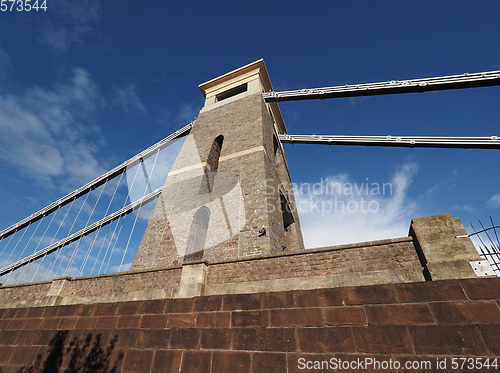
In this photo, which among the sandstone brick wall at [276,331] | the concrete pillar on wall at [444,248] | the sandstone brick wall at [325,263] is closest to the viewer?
the sandstone brick wall at [276,331]

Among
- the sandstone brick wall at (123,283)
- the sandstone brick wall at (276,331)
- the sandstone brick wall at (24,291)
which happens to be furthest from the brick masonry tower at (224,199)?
the sandstone brick wall at (24,291)

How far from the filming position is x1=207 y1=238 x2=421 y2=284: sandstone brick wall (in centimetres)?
436

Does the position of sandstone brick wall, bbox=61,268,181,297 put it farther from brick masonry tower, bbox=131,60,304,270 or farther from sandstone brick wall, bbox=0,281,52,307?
sandstone brick wall, bbox=0,281,52,307

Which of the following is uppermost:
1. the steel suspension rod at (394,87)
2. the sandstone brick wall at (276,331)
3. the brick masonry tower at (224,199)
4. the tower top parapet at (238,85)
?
the tower top parapet at (238,85)

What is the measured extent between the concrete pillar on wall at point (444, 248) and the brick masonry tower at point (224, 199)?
8.19 ft

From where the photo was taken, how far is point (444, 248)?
3.48 m

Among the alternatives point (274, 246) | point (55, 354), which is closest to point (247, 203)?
point (274, 246)

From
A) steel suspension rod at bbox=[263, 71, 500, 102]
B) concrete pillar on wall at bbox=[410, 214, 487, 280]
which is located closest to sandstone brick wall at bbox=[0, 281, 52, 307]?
concrete pillar on wall at bbox=[410, 214, 487, 280]

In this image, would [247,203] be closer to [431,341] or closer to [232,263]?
[232,263]

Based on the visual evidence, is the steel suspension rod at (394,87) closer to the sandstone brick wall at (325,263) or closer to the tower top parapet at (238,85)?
the tower top parapet at (238,85)

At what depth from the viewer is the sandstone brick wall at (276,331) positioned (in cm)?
226

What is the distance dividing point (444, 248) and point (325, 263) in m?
2.03

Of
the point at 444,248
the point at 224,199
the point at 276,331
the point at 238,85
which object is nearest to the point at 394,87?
the point at 238,85

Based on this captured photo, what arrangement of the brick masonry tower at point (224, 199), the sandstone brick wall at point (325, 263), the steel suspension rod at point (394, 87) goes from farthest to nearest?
the steel suspension rod at point (394, 87)
the brick masonry tower at point (224, 199)
the sandstone brick wall at point (325, 263)
